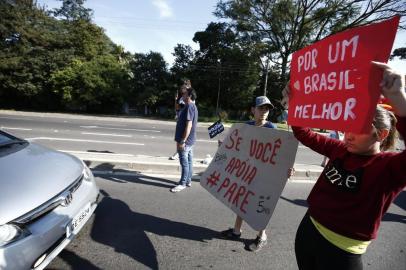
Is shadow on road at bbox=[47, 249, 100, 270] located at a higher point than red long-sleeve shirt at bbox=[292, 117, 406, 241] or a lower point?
lower

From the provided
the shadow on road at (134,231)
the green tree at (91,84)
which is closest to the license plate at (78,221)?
the shadow on road at (134,231)

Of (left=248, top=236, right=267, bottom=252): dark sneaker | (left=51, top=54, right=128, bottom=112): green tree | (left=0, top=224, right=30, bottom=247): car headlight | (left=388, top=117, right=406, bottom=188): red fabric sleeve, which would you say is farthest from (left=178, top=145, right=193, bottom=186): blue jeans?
(left=51, top=54, right=128, bottom=112): green tree

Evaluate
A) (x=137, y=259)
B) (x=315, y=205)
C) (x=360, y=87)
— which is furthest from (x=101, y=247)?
(x=360, y=87)

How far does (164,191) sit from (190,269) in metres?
2.19

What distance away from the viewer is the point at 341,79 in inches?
67.9

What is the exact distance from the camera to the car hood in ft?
7.60

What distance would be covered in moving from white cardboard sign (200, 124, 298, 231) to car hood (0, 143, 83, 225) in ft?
5.32

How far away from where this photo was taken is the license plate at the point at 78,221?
107 inches

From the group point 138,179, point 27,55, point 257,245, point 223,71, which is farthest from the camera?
point 223,71

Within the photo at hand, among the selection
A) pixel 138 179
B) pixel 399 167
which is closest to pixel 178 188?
pixel 138 179

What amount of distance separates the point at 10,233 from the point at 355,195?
2377 millimetres

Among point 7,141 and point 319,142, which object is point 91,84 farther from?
point 319,142

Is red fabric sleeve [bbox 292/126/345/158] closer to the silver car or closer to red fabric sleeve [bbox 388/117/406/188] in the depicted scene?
red fabric sleeve [bbox 388/117/406/188]

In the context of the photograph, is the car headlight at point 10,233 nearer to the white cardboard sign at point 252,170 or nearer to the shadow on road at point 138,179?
the white cardboard sign at point 252,170
